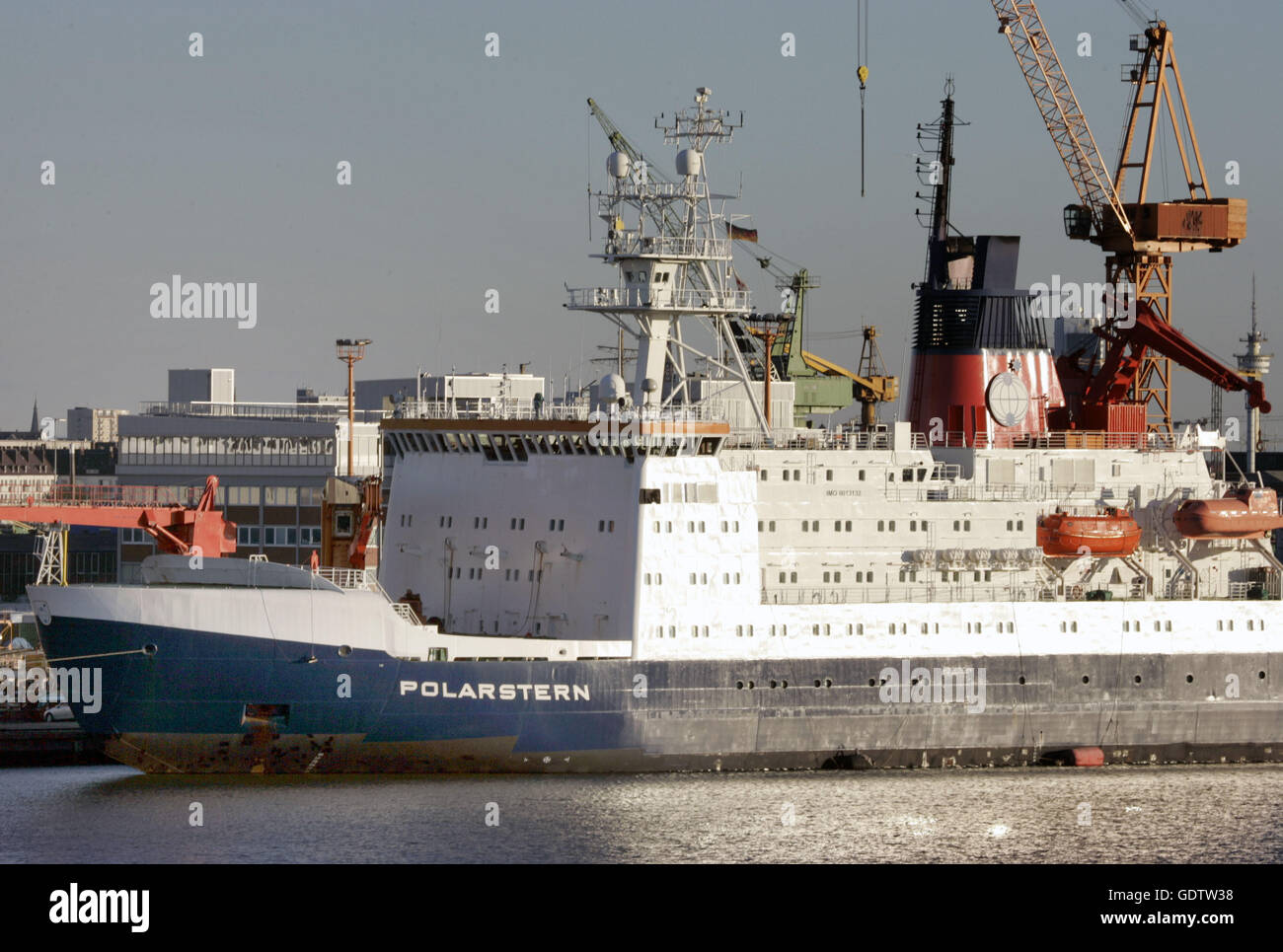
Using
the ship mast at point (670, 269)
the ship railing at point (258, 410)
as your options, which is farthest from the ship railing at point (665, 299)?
the ship railing at point (258, 410)

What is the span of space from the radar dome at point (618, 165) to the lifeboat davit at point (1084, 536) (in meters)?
11.5

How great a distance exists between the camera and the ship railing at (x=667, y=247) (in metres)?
41.8

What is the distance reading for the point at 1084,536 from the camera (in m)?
42.9

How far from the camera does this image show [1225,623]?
4366 cm

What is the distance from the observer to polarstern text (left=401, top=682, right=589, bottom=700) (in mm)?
38281

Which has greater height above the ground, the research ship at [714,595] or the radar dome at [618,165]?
the radar dome at [618,165]

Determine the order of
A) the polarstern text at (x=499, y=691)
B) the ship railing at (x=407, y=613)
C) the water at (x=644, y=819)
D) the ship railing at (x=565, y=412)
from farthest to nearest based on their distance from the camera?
1. the ship railing at (x=565, y=412)
2. the ship railing at (x=407, y=613)
3. the polarstern text at (x=499, y=691)
4. the water at (x=644, y=819)

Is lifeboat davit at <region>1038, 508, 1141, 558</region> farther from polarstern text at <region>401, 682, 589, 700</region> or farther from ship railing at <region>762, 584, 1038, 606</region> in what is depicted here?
polarstern text at <region>401, 682, 589, 700</region>

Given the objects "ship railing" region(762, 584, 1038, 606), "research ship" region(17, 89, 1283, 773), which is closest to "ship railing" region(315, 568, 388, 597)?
"research ship" region(17, 89, 1283, 773)

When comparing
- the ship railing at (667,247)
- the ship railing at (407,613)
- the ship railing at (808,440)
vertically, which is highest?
the ship railing at (667,247)

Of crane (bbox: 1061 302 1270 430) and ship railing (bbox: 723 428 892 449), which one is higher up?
crane (bbox: 1061 302 1270 430)

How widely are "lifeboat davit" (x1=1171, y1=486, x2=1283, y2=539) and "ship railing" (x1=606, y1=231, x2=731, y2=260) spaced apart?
37.6 ft

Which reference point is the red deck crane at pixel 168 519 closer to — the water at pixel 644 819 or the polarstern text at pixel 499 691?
the water at pixel 644 819
